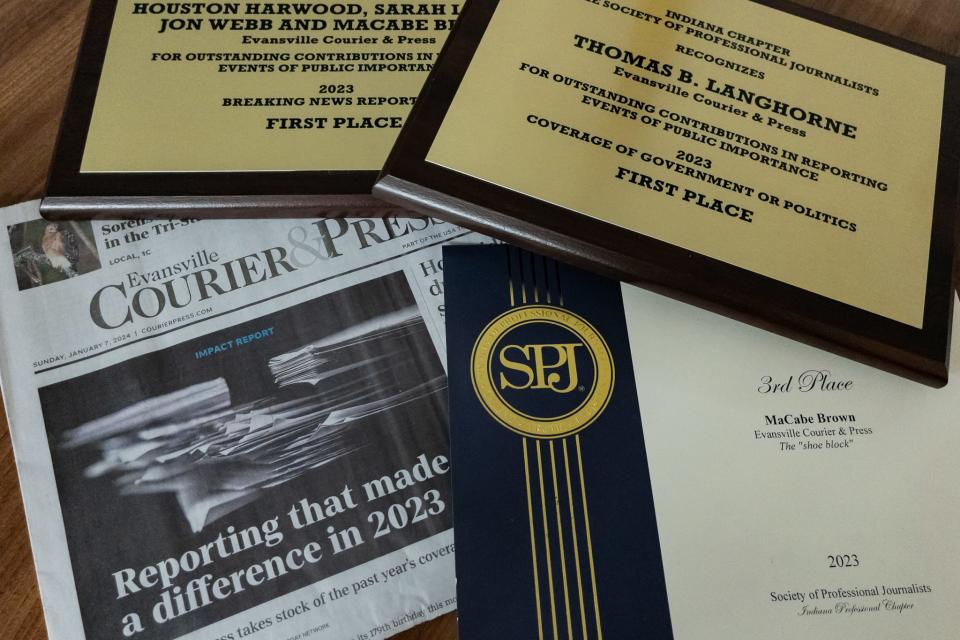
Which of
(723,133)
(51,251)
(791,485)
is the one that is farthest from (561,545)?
(51,251)

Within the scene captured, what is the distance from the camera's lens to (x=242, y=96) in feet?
1.34

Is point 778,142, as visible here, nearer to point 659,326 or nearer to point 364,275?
point 659,326

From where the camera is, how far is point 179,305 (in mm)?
415

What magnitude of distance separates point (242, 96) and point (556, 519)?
0.30m

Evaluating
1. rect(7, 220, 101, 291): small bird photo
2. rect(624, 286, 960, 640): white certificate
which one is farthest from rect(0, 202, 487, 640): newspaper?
rect(624, 286, 960, 640): white certificate

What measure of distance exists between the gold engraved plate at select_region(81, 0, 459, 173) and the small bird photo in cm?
5

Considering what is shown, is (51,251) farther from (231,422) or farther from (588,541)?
(588,541)

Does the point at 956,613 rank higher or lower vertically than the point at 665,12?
lower

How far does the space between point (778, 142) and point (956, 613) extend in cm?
25

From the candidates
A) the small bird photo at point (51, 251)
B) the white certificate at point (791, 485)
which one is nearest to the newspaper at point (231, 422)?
the small bird photo at point (51, 251)

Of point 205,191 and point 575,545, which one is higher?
point 205,191

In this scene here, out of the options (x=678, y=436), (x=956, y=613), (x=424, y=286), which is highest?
(x=424, y=286)

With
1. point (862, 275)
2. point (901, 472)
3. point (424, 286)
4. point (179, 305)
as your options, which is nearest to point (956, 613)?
point (901, 472)

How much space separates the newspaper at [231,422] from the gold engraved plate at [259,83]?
0.16ft
